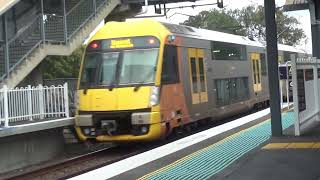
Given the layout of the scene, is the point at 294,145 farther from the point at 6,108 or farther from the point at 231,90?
the point at 231,90

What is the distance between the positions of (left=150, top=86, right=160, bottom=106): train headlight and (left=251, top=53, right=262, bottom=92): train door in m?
11.4

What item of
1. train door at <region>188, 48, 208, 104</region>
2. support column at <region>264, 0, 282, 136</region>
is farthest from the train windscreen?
support column at <region>264, 0, 282, 136</region>

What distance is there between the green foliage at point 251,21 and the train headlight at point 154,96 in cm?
5764

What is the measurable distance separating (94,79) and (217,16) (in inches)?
2391

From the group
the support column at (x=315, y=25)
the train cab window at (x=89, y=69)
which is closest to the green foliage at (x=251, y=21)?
the support column at (x=315, y=25)

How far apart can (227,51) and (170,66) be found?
6902 mm

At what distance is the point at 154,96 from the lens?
1480cm

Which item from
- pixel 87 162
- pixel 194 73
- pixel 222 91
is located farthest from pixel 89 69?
pixel 222 91

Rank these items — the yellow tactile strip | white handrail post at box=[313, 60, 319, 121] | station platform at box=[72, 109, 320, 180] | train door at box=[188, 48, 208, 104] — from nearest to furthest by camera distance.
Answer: station platform at box=[72, 109, 320, 180], the yellow tactile strip, white handrail post at box=[313, 60, 319, 121], train door at box=[188, 48, 208, 104]

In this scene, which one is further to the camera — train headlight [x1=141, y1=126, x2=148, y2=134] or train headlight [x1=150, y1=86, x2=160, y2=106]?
train headlight [x1=150, y1=86, x2=160, y2=106]

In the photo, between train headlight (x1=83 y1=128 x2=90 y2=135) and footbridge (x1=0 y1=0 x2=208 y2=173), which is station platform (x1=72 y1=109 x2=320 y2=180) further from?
footbridge (x1=0 y1=0 x2=208 y2=173)

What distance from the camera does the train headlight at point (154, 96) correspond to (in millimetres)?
14734

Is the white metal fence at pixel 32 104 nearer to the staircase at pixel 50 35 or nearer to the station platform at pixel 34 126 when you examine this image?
the station platform at pixel 34 126

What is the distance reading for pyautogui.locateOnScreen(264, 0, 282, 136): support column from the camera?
12.5 meters
